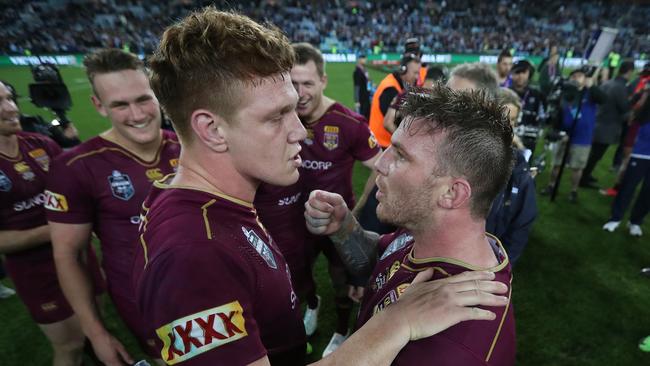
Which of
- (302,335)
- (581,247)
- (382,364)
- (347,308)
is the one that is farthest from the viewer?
(581,247)

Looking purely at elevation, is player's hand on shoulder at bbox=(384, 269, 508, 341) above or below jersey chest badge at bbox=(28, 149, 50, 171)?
below

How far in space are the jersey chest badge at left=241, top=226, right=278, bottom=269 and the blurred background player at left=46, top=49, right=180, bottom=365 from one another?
1.19 m

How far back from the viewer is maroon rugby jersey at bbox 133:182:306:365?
3.29 ft

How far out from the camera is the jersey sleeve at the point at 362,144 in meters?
3.21

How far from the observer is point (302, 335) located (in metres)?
1.72

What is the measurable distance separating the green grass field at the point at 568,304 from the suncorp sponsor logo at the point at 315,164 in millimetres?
1754

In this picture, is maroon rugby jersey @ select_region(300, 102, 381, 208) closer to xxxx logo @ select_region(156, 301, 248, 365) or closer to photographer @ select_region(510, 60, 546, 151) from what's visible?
xxxx logo @ select_region(156, 301, 248, 365)

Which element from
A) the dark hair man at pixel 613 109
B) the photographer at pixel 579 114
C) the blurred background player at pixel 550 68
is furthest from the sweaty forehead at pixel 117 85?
the blurred background player at pixel 550 68

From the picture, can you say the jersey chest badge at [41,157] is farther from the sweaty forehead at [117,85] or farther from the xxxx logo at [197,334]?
the xxxx logo at [197,334]

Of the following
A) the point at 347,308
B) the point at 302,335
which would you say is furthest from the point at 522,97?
the point at 302,335

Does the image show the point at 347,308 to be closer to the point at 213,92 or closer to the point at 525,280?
the point at 525,280

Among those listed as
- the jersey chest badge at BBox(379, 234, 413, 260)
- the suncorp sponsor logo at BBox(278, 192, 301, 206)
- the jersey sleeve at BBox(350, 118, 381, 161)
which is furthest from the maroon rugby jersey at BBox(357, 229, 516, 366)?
the jersey sleeve at BBox(350, 118, 381, 161)

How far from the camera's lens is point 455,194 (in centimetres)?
156

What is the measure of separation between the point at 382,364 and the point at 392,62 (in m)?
25.8
